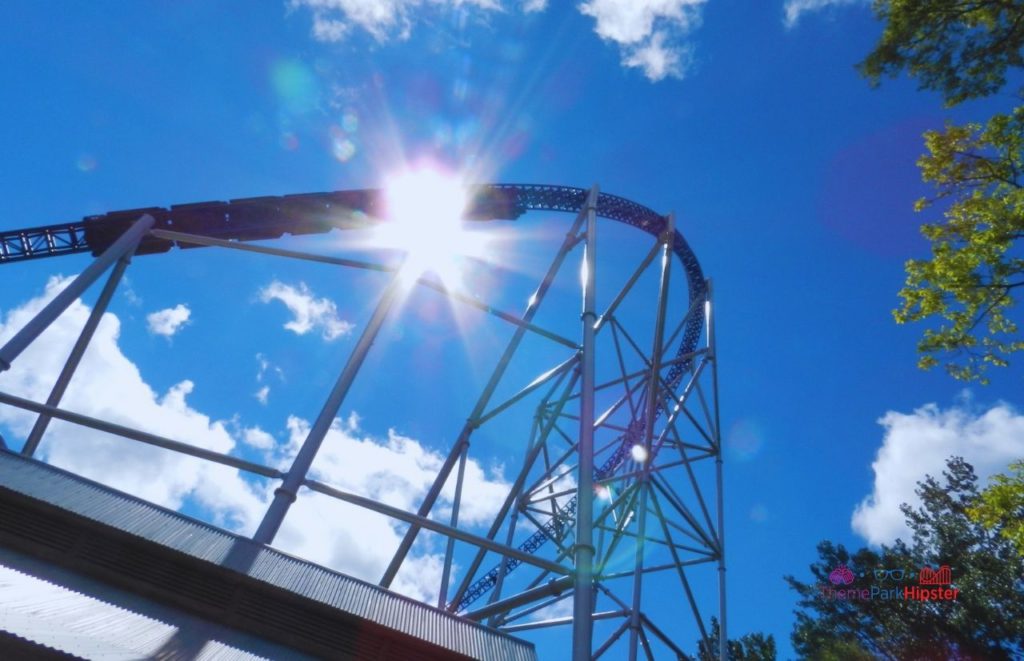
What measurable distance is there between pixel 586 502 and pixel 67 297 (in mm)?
6548

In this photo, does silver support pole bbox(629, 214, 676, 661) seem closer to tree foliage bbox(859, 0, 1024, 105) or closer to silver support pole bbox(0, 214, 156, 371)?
tree foliage bbox(859, 0, 1024, 105)

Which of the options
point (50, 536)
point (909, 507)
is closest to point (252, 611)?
point (50, 536)

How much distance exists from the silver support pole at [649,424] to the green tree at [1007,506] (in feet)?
11.6

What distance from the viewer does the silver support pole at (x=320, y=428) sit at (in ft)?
16.3

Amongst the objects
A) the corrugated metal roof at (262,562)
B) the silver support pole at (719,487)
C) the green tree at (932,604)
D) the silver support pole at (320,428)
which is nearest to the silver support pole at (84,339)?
the corrugated metal roof at (262,562)

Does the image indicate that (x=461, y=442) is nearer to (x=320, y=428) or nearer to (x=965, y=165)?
(x=320, y=428)

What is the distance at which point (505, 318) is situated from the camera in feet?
24.5

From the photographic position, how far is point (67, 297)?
7438 mm

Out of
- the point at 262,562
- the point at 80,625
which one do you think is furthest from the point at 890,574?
the point at 80,625

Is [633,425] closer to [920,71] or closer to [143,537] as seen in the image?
[920,71]

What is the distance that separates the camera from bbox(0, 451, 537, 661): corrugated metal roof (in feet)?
14.3

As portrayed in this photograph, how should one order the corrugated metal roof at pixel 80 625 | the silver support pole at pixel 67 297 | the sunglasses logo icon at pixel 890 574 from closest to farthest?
the corrugated metal roof at pixel 80 625
the silver support pole at pixel 67 297
the sunglasses logo icon at pixel 890 574

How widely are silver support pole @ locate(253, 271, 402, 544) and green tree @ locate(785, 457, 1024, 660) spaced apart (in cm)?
1243

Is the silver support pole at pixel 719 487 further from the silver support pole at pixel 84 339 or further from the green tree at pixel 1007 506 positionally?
the silver support pole at pixel 84 339
